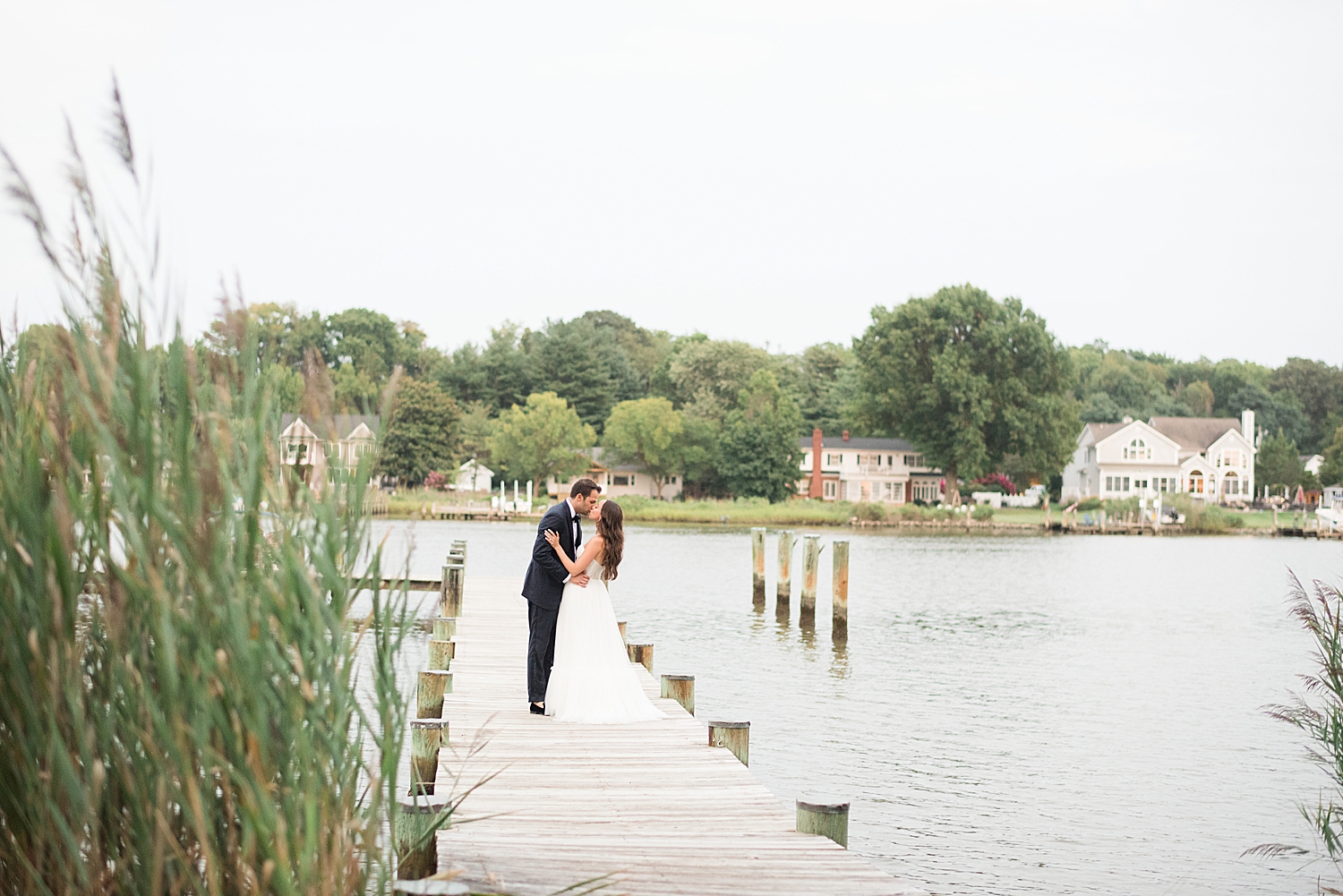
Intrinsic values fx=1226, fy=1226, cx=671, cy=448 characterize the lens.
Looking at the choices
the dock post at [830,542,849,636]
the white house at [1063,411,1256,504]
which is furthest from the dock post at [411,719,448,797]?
the white house at [1063,411,1256,504]

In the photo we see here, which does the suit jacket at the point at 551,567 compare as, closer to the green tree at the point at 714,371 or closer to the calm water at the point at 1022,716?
the calm water at the point at 1022,716

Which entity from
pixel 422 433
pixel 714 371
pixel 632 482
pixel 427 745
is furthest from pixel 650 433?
pixel 427 745

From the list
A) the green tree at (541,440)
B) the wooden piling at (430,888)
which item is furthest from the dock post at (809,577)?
the green tree at (541,440)

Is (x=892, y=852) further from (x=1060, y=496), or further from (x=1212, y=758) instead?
(x=1060, y=496)

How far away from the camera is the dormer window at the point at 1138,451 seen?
81812 mm

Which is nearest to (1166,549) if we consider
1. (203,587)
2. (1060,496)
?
(1060,496)

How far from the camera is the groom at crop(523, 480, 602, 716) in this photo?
9453 mm

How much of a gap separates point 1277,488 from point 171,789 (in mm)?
94606

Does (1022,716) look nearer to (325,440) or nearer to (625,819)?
(625,819)

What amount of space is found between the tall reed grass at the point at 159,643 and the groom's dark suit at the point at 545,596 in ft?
19.7

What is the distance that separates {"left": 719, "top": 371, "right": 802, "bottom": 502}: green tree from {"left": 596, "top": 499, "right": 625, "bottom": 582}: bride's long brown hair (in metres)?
59.4

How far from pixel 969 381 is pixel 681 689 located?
62.2 metres

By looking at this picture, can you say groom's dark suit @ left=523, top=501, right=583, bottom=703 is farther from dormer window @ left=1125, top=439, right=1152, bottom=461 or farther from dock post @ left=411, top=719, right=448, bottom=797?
dormer window @ left=1125, top=439, right=1152, bottom=461

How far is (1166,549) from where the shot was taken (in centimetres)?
5128
